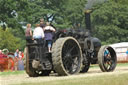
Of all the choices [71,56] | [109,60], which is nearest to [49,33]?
[71,56]

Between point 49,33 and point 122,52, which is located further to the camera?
point 122,52

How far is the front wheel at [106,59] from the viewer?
54.5ft

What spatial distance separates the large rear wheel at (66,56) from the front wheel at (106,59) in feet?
4.92

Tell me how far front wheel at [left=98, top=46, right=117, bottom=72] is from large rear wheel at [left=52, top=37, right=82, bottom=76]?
4.92ft

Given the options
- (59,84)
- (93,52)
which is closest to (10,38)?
(93,52)

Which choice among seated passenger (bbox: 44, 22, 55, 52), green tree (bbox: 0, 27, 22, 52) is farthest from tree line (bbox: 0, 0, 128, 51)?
seated passenger (bbox: 44, 22, 55, 52)

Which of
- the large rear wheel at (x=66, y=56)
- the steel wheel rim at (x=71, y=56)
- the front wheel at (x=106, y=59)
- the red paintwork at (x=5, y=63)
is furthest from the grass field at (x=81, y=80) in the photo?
the red paintwork at (x=5, y=63)

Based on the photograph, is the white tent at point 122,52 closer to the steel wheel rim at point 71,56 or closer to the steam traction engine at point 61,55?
the steam traction engine at point 61,55

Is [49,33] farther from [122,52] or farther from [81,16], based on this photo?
[81,16]

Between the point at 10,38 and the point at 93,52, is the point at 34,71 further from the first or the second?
the point at 10,38

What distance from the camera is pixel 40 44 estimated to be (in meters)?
15.1

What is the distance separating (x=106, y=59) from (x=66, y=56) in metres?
2.90

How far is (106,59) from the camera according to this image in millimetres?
17219

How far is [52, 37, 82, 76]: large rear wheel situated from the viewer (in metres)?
14.2
